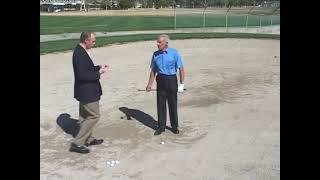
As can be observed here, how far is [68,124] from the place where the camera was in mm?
10438

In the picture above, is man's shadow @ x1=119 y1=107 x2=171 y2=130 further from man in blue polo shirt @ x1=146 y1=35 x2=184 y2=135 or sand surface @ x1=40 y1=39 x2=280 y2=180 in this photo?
man in blue polo shirt @ x1=146 y1=35 x2=184 y2=135

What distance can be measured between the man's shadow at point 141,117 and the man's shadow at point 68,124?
1187 mm

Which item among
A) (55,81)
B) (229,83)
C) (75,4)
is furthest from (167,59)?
(75,4)

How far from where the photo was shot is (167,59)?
9109 mm

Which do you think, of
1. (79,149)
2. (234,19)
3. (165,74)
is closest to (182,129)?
(165,74)

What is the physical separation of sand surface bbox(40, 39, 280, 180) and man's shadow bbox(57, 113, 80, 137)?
64 mm

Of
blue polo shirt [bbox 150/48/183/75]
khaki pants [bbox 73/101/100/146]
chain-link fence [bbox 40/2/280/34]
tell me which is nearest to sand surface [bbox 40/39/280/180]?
khaki pants [bbox 73/101/100/146]

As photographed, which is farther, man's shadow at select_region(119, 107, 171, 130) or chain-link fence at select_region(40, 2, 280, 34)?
chain-link fence at select_region(40, 2, 280, 34)

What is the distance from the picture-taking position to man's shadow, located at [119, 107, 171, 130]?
33.7ft

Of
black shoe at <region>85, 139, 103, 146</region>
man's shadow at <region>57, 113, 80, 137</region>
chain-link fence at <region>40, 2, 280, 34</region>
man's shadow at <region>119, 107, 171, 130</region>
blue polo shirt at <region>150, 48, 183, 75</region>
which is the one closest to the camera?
black shoe at <region>85, 139, 103, 146</region>

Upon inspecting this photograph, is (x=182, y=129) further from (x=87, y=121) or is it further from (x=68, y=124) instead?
(x=68, y=124)
